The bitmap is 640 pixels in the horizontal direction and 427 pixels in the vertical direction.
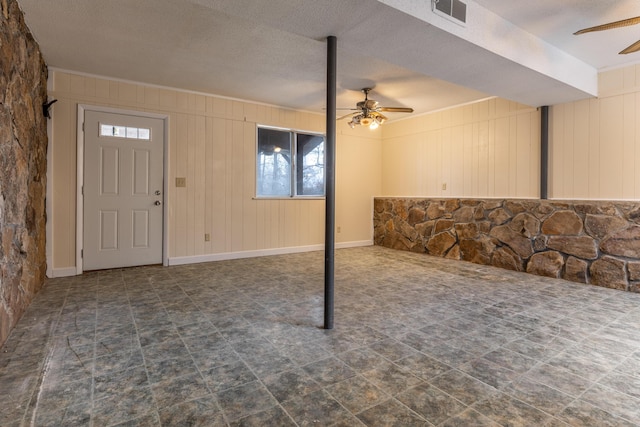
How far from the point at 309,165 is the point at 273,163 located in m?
0.73

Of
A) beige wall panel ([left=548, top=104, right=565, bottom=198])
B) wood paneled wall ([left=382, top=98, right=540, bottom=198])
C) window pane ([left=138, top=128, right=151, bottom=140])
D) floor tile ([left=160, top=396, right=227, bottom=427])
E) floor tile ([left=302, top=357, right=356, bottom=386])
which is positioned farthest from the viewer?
wood paneled wall ([left=382, top=98, right=540, bottom=198])

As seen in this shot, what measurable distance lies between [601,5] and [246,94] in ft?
13.2

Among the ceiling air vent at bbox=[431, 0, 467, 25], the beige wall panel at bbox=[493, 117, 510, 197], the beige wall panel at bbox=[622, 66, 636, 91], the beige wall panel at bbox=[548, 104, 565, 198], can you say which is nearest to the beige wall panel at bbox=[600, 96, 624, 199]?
the beige wall panel at bbox=[622, 66, 636, 91]

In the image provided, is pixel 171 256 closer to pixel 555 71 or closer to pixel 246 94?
pixel 246 94

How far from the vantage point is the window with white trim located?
5492 millimetres

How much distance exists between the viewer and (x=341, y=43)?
2.66m

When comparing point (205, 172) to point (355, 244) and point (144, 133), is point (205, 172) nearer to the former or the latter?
Answer: point (144, 133)

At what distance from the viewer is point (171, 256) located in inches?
184

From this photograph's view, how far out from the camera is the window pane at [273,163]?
5.47 metres

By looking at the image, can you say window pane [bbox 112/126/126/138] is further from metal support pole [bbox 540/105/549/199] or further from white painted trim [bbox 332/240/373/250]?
metal support pole [bbox 540/105/549/199]

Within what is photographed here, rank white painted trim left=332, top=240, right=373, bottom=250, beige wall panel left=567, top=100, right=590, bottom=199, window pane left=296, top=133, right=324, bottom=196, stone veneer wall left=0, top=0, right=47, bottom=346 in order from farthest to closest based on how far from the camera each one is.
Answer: white painted trim left=332, top=240, right=373, bottom=250 → window pane left=296, top=133, right=324, bottom=196 → beige wall panel left=567, top=100, right=590, bottom=199 → stone veneer wall left=0, top=0, right=47, bottom=346

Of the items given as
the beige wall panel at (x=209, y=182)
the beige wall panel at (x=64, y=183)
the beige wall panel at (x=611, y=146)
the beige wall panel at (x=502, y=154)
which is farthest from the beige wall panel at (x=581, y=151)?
the beige wall panel at (x=64, y=183)

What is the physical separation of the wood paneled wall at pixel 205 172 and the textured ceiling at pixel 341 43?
1.02 ft

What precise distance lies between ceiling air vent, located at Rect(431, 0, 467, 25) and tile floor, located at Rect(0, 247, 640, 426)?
92.5 inches
